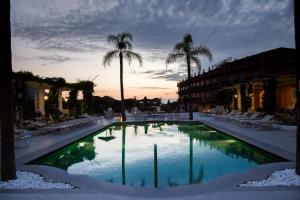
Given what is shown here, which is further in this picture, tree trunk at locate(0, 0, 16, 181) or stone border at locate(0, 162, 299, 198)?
tree trunk at locate(0, 0, 16, 181)

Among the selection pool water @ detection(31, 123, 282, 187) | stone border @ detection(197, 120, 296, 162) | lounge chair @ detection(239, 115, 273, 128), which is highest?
lounge chair @ detection(239, 115, 273, 128)

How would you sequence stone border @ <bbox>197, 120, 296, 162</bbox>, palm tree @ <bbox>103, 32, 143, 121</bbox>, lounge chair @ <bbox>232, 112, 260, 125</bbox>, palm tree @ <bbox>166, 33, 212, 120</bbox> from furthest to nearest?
palm tree @ <bbox>103, 32, 143, 121</bbox>
palm tree @ <bbox>166, 33, 212, 120</bbox>
lounge chair @ <bbox>232, 112, 260, 125</bbox>
stone border @ <bbox>197, 120, 296, 162</bbox>

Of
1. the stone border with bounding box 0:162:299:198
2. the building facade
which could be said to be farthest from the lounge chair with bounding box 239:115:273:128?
the stone border with bounding box 0:162:299:198

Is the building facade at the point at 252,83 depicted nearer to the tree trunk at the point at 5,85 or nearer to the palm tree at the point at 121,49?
the palm tree at the point at 121,49

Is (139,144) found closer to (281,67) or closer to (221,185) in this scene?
(221,185)

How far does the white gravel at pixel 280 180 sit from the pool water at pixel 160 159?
6.66ft

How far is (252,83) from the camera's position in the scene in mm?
23781

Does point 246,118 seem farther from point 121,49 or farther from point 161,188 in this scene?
point 161,188

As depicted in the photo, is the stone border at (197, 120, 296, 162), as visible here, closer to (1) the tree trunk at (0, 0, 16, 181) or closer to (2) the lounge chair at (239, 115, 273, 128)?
(2) the lounge chair at (239, 115, 273, 128)

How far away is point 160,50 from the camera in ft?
91.1

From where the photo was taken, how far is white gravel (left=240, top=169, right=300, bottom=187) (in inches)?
205

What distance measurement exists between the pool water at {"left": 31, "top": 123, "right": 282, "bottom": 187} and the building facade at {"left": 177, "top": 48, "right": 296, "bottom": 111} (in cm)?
685

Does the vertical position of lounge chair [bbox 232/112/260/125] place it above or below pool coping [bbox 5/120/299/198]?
above

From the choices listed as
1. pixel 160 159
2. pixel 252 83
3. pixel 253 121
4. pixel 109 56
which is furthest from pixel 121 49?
pixel 160 159
